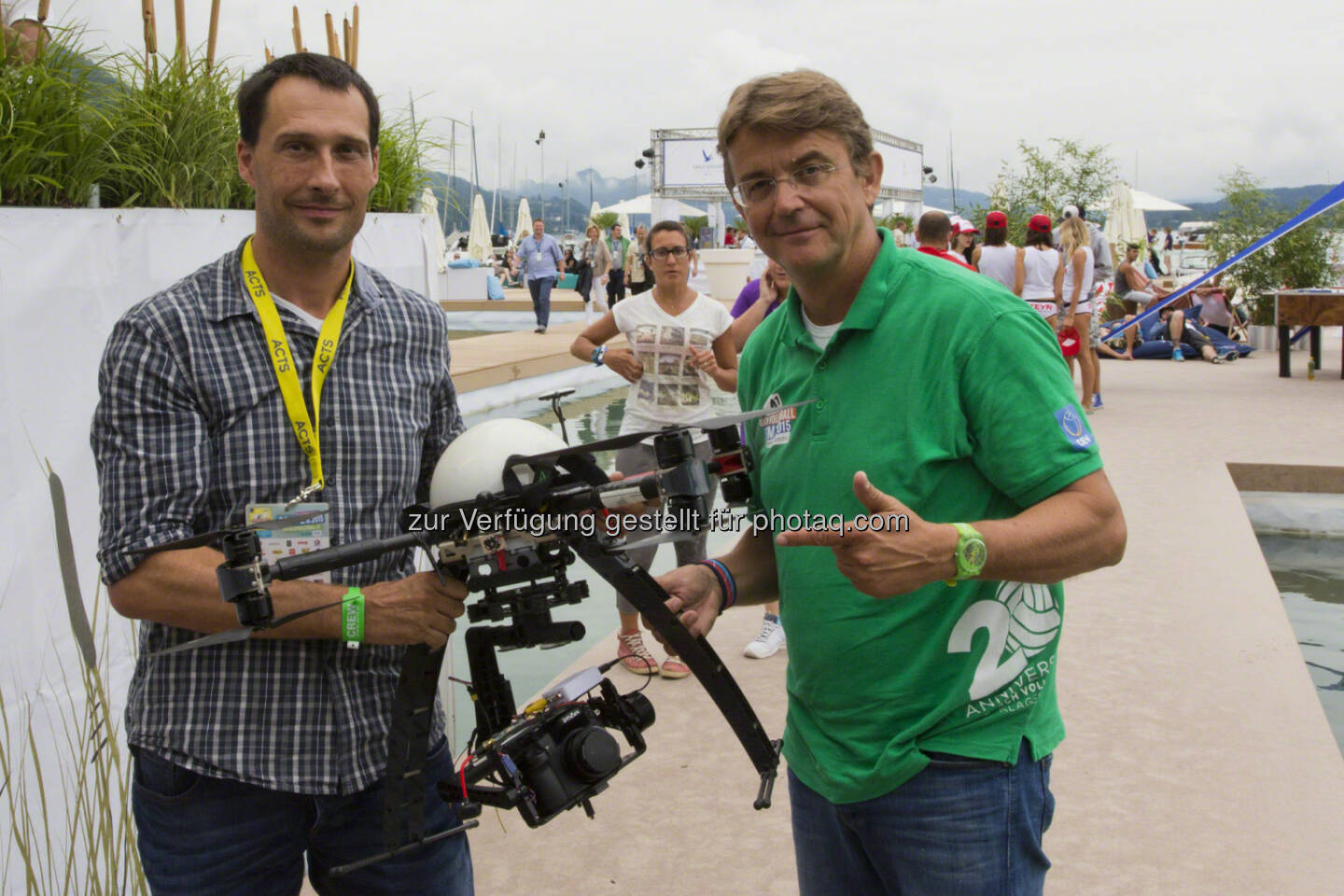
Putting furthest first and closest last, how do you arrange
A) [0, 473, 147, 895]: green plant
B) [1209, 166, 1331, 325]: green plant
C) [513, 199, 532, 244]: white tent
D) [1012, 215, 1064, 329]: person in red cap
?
[513, 199, 532, 244]: white tent → [1209, 166, 1331, 325]: green plant → [1012, 215, 1064, 329]: person in red cap → [0, 473, 147, 895]: green plant

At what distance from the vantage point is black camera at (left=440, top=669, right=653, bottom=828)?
191 centimetres

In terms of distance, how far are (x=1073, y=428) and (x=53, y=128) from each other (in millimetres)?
2438

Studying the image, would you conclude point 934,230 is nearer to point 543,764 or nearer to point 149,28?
point 149,28

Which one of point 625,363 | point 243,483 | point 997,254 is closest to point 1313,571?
point 997,254

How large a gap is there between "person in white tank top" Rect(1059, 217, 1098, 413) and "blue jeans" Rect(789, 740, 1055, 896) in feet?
30.7

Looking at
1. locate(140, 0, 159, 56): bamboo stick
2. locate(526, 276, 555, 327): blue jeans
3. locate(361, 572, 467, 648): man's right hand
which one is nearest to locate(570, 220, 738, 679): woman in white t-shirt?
locate(140, 0, 159, 56): bamboo stick

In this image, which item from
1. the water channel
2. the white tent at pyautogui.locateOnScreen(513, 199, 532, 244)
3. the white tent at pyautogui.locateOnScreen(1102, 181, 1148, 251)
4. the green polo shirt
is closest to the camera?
the green polo shirt

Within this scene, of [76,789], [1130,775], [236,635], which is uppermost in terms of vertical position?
[236,635]

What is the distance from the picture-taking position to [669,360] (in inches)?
210

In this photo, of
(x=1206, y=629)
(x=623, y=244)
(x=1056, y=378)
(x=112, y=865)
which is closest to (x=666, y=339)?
(x=1206, y=629)

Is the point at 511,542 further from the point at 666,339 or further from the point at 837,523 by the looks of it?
the point at 666,339

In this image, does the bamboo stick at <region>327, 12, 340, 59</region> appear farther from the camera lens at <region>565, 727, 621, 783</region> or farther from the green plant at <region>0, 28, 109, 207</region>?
the camera lens at <region>565, 727, 621, 783</region>

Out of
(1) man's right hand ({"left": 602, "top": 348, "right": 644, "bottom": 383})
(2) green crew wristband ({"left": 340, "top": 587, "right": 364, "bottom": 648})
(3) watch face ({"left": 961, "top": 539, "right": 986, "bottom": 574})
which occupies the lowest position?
(2) green crew wristband ({"left": 340, "top": 587, "right": 364, "bottom": 648})

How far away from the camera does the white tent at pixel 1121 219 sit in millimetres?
25750
